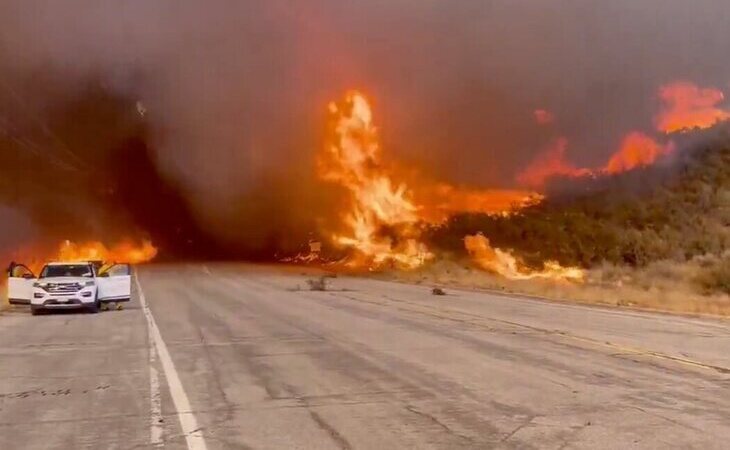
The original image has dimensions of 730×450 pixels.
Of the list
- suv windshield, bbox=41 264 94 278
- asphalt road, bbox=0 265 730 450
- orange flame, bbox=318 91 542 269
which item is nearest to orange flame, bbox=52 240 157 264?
orange flame, bbox=318 91 542 269

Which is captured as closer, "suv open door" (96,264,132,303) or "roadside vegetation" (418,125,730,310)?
"suv open door" (96,264,132,303)

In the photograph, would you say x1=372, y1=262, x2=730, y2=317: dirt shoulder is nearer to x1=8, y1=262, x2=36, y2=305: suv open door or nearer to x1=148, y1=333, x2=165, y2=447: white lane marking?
x1=148, y1=333, x2=165, y2=447: white lane marking

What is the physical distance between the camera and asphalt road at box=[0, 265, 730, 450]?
7.82 metres

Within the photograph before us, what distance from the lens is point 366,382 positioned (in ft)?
35.8

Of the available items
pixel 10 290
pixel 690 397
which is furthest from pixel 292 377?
pixel 10 290

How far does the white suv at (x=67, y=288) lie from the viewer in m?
24.3

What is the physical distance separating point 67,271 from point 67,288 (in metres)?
1.03

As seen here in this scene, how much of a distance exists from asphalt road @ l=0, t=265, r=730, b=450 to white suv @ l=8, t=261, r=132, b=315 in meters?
2.36

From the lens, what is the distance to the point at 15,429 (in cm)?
839

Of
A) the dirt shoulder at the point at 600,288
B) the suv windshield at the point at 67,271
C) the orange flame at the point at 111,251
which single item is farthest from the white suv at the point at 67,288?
the orange flame at the point at 111,251

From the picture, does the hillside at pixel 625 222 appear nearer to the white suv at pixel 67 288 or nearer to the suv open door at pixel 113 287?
the suv open door at pixel 113 287

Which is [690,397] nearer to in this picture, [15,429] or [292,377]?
[292,377]

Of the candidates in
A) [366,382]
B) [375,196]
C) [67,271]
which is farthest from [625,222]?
[366,382]

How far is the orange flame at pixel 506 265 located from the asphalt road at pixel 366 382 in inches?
900
